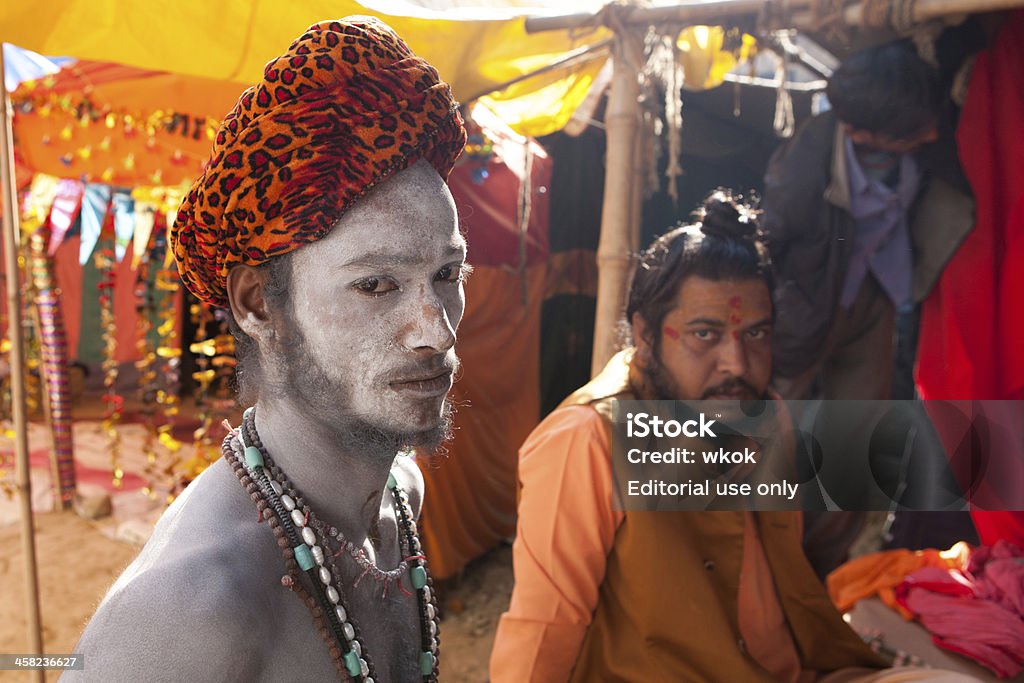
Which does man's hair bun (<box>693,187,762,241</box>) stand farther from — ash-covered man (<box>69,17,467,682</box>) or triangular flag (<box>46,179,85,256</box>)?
triangular flag (<box>46,179,85,256</box>)

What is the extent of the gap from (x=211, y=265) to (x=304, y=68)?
360 mm

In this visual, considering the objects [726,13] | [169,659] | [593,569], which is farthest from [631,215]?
[169,659]

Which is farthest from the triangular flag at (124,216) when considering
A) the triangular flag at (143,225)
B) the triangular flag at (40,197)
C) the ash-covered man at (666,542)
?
the ash-covered man at (666,542)

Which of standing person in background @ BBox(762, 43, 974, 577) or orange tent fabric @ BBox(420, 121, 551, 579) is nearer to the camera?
standing person in background @ BBox(762, 43, 974, 577)

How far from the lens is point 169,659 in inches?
37.7

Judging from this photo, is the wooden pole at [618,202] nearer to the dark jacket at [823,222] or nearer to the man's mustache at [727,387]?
the man's mustache at [727,387]

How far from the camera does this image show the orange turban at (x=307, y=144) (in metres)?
1.10

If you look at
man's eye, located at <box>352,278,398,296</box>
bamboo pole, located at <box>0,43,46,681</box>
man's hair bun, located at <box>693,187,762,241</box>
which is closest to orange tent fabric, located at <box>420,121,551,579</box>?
man's hair bun, located at <box>693,187,762,241</box>

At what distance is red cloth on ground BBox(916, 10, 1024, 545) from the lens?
2.90 metres

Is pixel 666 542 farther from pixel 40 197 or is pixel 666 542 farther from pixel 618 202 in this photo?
pixel 40 197

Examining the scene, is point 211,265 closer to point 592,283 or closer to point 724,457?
point 724,457

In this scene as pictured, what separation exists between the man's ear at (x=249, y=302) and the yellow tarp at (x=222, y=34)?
1188 mm

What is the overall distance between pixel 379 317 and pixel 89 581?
4727 mm

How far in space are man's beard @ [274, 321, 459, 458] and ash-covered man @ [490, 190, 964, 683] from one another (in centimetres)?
92
